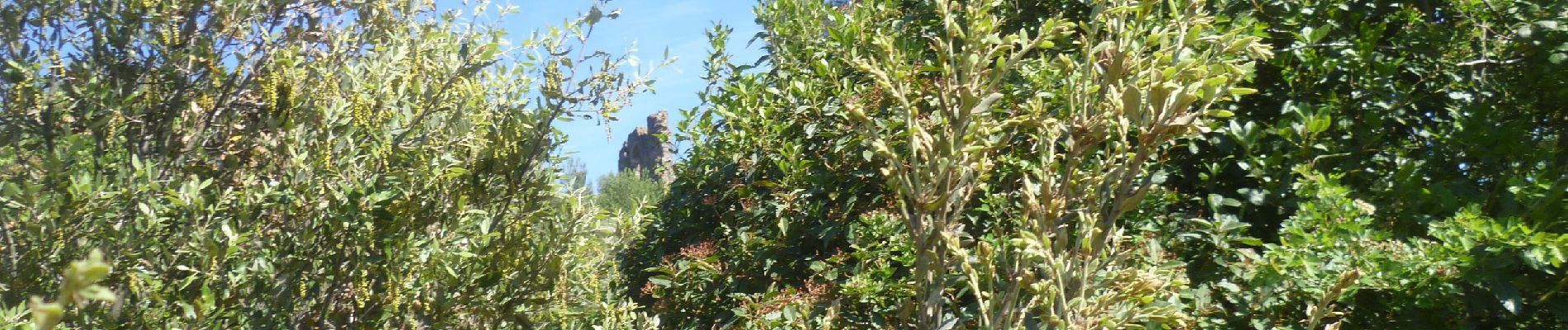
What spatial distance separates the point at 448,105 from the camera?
→ 124 inches

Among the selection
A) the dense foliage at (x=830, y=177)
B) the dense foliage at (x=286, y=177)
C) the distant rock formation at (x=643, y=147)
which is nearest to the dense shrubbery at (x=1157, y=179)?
the dense foliage at (x=830, y=177)

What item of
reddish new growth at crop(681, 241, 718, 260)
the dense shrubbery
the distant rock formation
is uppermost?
the distant rock formation

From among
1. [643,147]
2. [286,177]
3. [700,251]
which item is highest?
[643,147]

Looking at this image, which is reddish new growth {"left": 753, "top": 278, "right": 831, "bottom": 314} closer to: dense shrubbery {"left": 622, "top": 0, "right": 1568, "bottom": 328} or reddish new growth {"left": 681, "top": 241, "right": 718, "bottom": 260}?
dense shrubbery {"left": 622, "top": 0, "right": 1568, "bottom": 328}

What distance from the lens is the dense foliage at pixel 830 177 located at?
253 centimetres

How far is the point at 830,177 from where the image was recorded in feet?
13.4

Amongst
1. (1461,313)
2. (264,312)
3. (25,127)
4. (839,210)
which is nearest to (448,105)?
(264,312)

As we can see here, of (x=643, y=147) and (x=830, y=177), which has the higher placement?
(x=643, y=147)

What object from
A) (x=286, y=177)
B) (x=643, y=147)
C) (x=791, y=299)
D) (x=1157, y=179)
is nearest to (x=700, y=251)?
(x=791, y=299)

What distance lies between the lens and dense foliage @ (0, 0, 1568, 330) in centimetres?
253

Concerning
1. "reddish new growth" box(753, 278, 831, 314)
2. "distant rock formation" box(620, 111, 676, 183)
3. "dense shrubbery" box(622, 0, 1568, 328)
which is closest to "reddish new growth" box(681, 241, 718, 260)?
"dense shrubbery" box(622, 0, 1568, 328)

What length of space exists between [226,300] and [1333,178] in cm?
338

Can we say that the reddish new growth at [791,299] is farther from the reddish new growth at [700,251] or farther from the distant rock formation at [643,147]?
the distant rock formation at [643,147]

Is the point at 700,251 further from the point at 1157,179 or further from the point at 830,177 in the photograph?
the point at 1157,179
